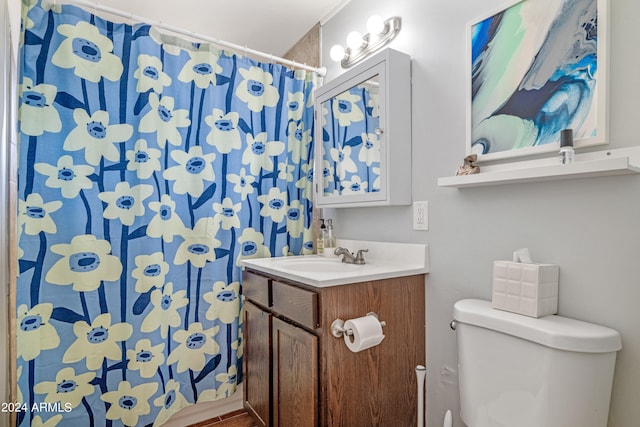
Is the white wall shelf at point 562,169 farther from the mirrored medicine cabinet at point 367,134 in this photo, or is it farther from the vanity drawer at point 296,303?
the vanity drawer at point 296,303

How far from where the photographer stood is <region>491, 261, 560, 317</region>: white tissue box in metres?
0.95

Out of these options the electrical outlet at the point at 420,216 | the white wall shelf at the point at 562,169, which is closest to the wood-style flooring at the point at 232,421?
the electrical outlet at the point at 420,216

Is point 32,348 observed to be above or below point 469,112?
below

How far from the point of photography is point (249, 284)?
1.72 m

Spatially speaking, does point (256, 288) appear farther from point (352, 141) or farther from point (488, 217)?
point (488, 217)

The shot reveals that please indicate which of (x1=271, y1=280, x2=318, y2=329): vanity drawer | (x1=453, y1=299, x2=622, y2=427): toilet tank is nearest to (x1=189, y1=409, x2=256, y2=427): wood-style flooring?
(x1=271, y1=280, x2=318, y2=329): vanity drawer

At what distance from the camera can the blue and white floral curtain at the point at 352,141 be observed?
154 centimetres

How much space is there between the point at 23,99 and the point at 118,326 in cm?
105

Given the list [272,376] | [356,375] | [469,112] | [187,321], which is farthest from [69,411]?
[469,112]

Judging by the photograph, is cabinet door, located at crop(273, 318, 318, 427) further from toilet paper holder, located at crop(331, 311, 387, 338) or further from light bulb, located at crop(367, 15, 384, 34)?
light bulb, located at crop(367, 15, 384, 34)

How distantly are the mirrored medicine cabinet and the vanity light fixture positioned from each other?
0.17m

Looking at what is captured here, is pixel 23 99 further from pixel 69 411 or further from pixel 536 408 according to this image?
pixel 536 408

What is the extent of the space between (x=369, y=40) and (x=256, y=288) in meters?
1.38

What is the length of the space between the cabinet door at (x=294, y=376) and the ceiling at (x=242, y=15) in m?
1.80
